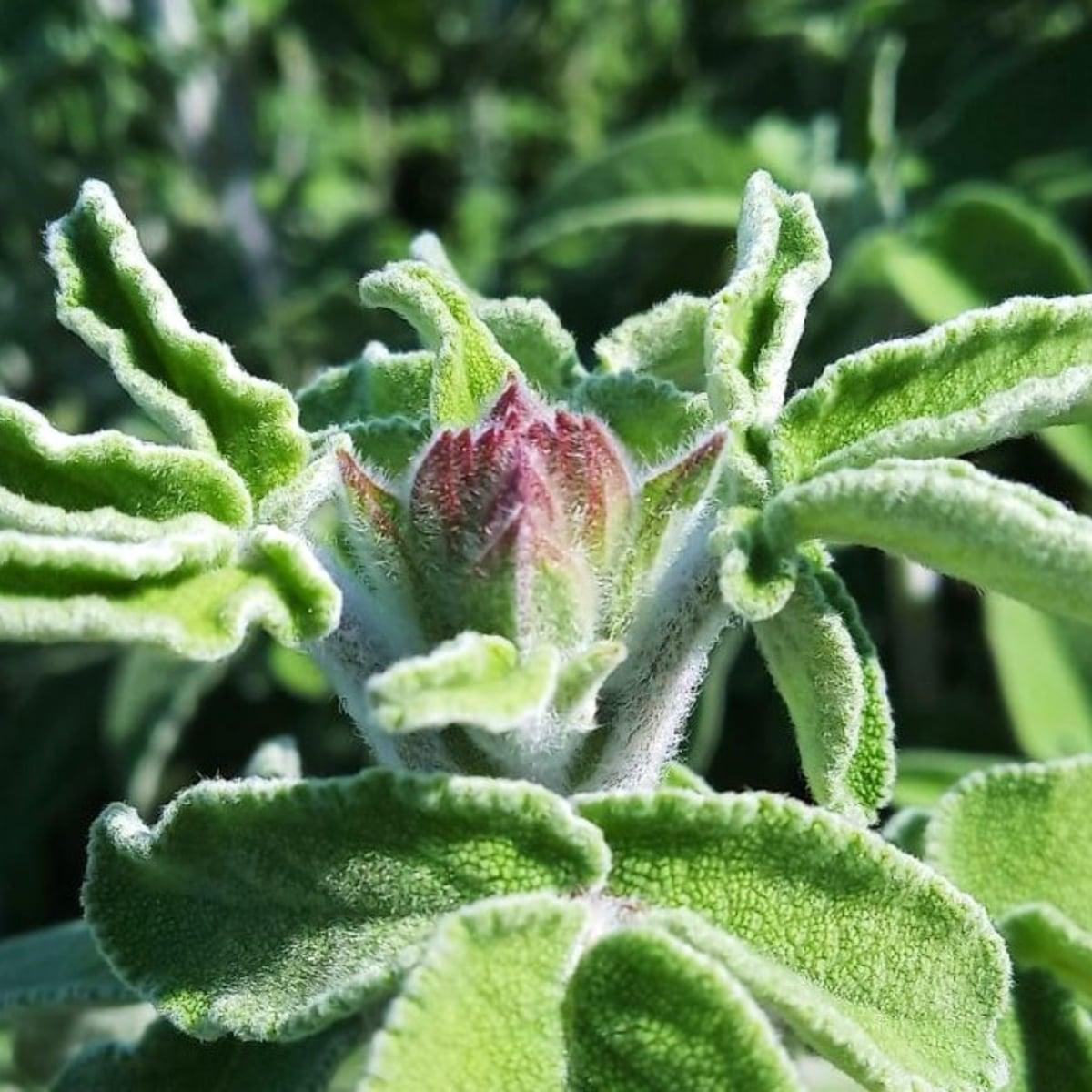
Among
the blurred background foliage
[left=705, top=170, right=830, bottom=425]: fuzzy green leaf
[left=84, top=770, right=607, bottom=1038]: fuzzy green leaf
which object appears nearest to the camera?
[left=84, top=770, right=607, bottom=1038]: fuzzy green leaf

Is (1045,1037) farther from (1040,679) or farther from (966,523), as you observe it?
(1040,679)

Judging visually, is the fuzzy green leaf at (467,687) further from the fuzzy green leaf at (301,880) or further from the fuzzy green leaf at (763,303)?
the fuzzy green leaf at (763,303)

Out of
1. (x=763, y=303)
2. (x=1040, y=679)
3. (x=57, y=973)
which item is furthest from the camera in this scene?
(x=1040, y=679)

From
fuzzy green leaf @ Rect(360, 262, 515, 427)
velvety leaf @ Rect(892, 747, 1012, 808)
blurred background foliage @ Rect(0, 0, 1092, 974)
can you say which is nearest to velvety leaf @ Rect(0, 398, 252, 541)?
fuzzy green leaf @ Rect(360, 262, 515, 427)

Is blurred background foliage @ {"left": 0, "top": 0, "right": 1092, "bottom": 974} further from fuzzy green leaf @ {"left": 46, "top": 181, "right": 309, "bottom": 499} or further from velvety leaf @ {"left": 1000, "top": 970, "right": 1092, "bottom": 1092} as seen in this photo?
fuzzy green leaf @ {"left": 46, "top": 181, "right": 309, "bottom": 499}

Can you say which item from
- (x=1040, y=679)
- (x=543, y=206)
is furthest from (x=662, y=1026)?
(x=543, y=206)

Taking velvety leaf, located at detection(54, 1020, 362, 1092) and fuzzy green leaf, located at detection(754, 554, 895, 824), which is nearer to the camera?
fuzzy green leaf, located at detection(754, 554, 895, 824)
